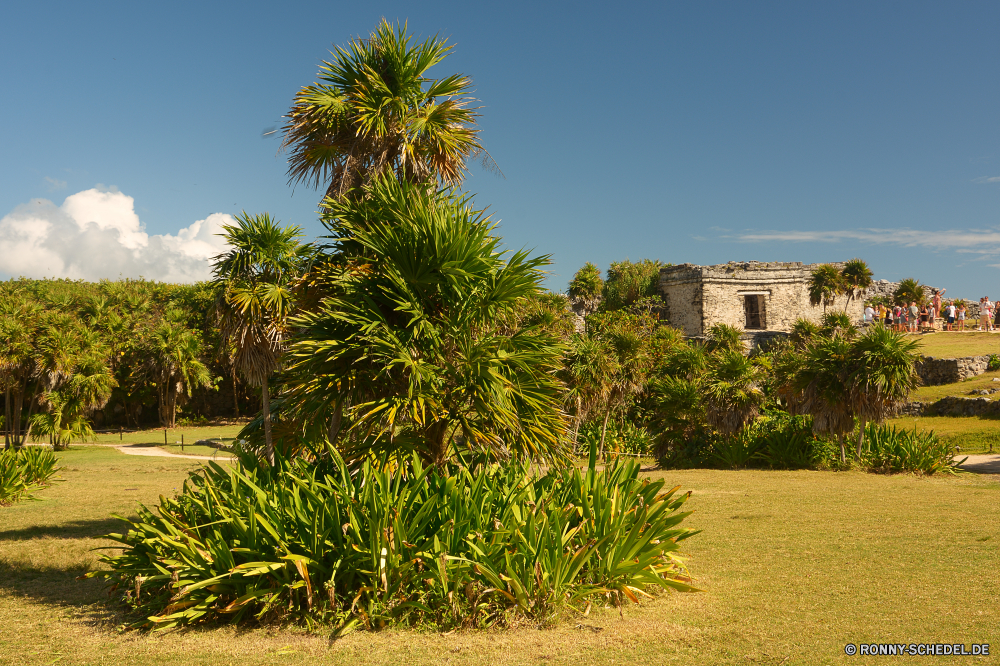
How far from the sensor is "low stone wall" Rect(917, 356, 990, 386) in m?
20.4

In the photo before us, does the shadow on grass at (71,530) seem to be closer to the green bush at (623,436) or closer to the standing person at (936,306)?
the green bush at (623,436)

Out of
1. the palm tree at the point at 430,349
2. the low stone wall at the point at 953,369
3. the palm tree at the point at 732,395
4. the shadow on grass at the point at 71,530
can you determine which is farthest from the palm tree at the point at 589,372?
the low stone wall at the point at 953,369

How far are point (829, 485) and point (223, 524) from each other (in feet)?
28.8

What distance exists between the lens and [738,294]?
32375mm

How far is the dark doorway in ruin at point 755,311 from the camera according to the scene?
33031mm

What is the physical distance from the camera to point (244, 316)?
8.70 m

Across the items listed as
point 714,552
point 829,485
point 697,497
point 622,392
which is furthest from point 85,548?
point 622,392

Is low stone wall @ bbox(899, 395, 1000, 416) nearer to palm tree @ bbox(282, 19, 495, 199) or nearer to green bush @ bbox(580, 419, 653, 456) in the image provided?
green bush @ bbox(580, 419, 653, 456)

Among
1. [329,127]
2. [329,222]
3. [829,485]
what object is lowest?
[829,485]

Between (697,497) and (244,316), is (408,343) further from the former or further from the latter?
(697,497)

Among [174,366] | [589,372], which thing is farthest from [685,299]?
[174,366]

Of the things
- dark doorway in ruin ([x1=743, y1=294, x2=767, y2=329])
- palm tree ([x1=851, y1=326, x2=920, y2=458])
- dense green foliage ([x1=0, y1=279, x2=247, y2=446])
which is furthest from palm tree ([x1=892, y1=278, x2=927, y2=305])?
dense green foliage ([x1=0, y1=279, x2=247, y2=446])

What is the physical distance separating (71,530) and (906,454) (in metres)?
13.0

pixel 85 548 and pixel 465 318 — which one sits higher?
pixel 465 318
